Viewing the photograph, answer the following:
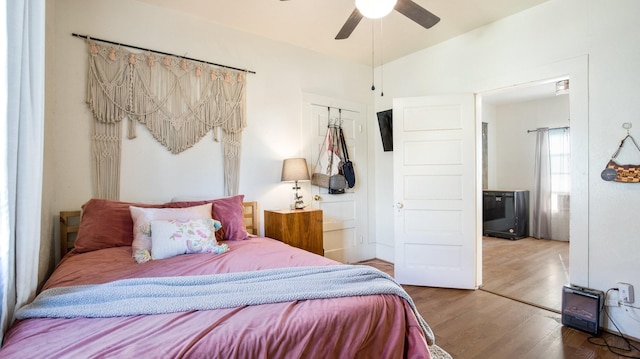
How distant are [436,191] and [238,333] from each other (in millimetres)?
2768

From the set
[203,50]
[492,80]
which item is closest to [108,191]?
[203,50]

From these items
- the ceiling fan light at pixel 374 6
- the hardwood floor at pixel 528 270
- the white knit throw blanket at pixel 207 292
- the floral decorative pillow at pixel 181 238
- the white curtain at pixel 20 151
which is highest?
the ceiling fan light at pixel 374 6

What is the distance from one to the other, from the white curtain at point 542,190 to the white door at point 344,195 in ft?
12.3

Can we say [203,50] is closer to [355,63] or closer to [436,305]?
[355,63]

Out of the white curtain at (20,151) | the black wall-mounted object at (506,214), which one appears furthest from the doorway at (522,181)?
the white curtain at (20,151)

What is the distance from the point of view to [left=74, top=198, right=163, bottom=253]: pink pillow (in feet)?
6.90

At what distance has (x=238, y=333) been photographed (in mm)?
1062

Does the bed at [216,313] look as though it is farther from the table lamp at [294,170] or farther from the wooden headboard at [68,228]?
the table lamp at [294,170]

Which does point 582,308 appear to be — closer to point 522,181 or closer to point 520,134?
point 522,181

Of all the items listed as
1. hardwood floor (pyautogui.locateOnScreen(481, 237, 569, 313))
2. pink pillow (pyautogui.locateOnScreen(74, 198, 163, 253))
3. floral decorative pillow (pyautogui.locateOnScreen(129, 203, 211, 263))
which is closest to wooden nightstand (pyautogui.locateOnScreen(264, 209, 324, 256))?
floral decorative pillow (pyautogui.locateOnScreen(129, 203, 211, 263))

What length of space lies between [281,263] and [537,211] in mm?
5842

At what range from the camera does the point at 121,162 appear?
255 centimetres

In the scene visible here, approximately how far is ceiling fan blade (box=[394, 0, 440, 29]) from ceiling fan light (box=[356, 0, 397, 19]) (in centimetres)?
14

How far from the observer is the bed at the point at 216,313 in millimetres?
1001
